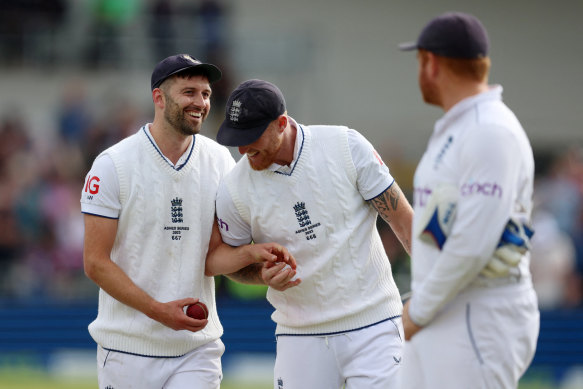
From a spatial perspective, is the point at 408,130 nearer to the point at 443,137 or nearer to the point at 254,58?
the point at 254,58

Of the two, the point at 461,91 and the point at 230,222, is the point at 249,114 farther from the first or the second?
the point at 461,91

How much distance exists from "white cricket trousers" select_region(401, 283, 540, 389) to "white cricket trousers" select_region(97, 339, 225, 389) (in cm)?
175

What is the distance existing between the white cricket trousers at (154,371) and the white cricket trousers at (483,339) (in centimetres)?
175

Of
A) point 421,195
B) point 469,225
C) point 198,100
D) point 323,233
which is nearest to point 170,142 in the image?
point 198,100

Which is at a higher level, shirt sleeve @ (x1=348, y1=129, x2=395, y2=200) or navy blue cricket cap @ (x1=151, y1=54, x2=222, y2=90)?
navy blue cricket cap @ (x1=151, y1=54, x2=222, y2=90)

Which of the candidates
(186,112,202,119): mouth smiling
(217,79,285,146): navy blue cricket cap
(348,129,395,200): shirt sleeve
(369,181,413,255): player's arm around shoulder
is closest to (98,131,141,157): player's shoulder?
(186,112,202,119): mouth smiling

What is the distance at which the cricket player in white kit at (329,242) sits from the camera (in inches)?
202

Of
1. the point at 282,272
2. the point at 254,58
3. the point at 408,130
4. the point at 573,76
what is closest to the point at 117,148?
the point at 282,272

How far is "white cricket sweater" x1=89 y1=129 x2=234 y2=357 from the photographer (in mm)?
5285

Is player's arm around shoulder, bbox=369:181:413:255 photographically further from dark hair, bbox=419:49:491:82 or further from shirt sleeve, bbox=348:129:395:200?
dark hair, bbox=419:49:491:82

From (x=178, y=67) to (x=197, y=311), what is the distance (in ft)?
4.42

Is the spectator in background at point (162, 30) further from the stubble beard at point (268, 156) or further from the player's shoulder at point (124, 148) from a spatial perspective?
the stubble beard at point (268, 156)

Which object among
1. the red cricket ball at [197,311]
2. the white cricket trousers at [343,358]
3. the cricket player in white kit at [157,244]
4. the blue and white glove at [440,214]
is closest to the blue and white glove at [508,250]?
the blue and white glove at [440,214]

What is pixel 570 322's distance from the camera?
36.3 feet
